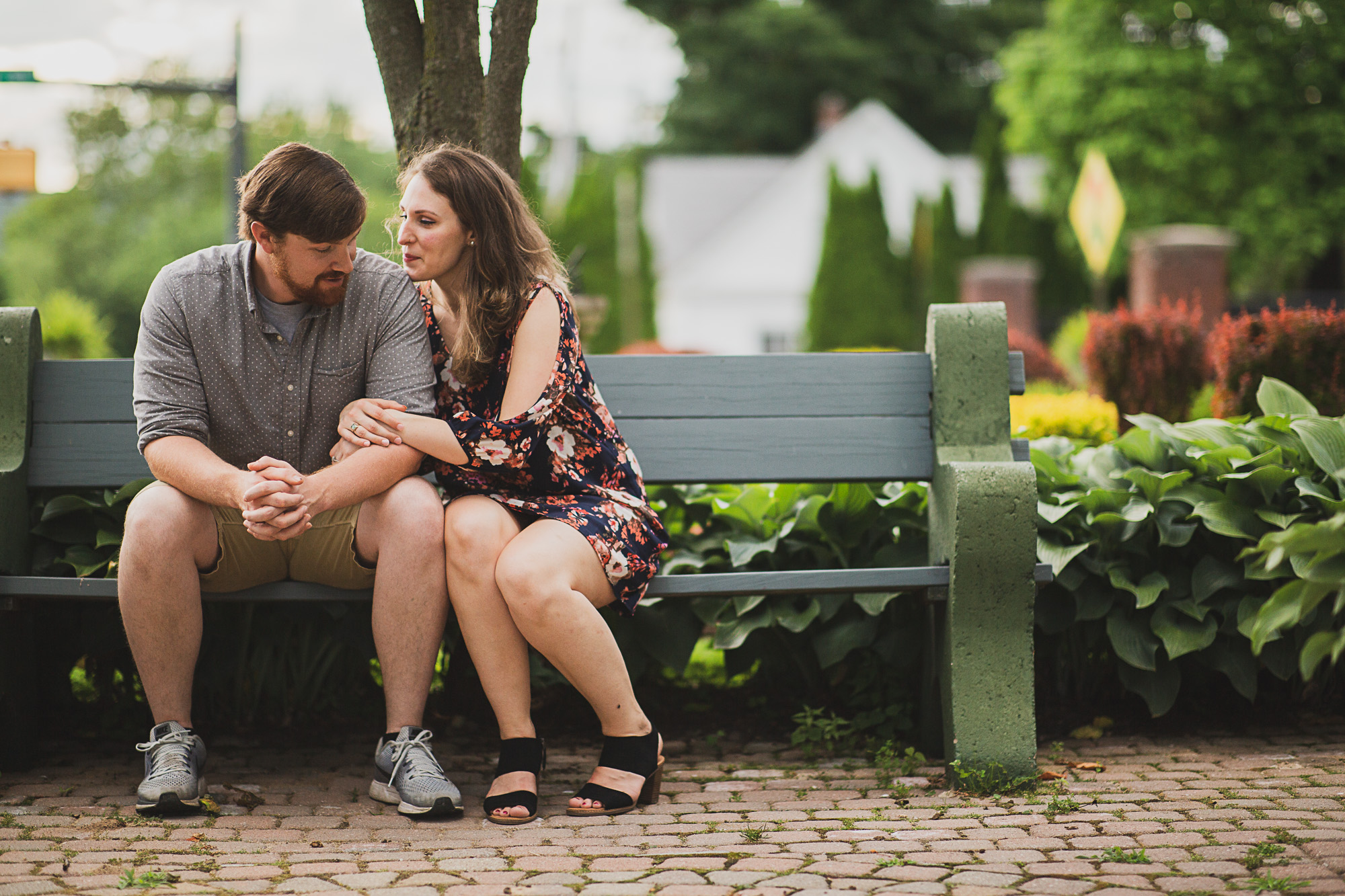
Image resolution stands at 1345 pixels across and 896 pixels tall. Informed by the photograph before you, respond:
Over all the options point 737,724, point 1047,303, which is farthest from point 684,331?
point 737,724

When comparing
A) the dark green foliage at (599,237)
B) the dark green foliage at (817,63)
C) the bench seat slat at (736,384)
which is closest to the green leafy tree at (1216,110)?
the dark green foliage at (599,237)

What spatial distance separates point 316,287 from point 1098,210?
452 inches

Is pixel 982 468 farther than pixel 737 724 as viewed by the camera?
No

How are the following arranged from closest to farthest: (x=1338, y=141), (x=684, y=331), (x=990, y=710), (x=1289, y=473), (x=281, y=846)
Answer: (x=281, y=846) < (x=990, y=710) < (x=1289, y=473) < (x=1338, y=141) < (x=684, y=331)

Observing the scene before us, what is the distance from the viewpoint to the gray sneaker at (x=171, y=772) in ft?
8.78

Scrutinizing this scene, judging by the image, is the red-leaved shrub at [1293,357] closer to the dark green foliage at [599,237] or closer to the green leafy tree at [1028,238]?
the green leafy tree at [1028,238]

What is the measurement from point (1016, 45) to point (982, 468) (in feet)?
82.8

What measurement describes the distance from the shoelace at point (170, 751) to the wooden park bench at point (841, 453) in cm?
34

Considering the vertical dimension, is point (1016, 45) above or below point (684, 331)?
above

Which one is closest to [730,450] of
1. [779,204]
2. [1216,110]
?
[1216,110]

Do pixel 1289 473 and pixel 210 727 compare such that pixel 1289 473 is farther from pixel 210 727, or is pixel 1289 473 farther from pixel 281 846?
pixel 210 727

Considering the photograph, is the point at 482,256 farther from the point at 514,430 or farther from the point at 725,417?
the point at 725,417

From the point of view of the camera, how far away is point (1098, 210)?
12.9 meters

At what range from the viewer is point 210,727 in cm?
345
